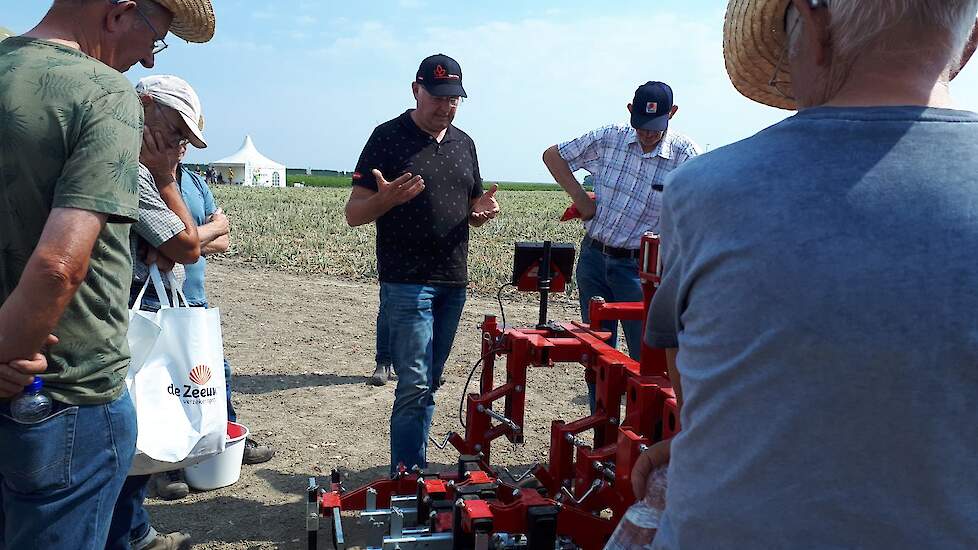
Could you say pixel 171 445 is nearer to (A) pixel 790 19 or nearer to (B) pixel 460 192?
(B) pixel 460 192

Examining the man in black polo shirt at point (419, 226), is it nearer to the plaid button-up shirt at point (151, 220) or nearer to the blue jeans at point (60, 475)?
the plaid button-up shirt at point (151, 220)

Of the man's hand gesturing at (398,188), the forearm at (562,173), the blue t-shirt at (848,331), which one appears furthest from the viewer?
the forearm at (562,173)

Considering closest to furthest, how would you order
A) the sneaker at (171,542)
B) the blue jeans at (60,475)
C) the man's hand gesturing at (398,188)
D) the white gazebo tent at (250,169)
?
the blue jeans at (60,475), the sneaker at (171,542), the man's hand gesturing at (398,188), the white gazebo tent at (250,169)

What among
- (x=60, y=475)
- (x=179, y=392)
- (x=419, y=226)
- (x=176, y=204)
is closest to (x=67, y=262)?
(x=60, y=475)

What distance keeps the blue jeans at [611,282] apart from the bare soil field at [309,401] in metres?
1.02

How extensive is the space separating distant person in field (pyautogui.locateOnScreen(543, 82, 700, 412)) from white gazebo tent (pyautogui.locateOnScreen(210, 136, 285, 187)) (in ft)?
249

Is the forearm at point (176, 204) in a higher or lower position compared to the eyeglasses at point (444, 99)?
lower

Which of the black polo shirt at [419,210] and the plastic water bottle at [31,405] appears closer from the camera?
the plastic water bottle at [31,405]

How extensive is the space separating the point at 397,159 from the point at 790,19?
3.04 meters

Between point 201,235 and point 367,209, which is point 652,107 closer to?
point 367,209

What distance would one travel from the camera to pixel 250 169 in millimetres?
78938

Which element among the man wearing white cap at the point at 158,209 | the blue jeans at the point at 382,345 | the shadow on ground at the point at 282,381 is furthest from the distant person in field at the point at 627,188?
the man wearing white cap at the point at 158,209

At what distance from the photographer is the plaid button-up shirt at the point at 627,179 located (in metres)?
5.08

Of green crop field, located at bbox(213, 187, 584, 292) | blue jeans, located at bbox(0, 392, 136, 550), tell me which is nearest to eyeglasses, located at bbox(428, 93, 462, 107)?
blue jeans, located at bbox(0, 392, 136, 550)
